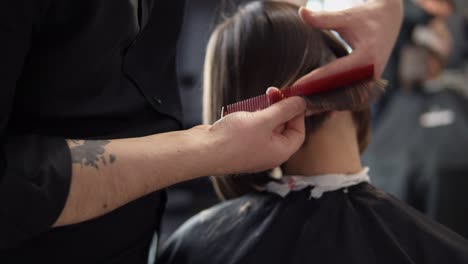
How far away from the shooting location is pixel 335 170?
4.83 feet

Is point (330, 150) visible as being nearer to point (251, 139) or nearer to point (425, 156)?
point (251, 139)

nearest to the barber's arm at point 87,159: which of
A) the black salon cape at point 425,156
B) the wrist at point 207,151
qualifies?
the wrist at point 207,151

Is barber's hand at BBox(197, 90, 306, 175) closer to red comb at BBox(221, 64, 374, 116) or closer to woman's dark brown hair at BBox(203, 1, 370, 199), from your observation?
red comb at BBox(221, 64, 374, 116)

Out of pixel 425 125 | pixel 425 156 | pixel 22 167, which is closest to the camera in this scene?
pixel 22 167

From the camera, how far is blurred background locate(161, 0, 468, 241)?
9.89 ft

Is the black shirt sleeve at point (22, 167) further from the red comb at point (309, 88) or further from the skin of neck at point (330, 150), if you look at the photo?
the skin of neck at point (330, 150)

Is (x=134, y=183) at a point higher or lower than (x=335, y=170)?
higher

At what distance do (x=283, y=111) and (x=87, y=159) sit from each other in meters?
0.42

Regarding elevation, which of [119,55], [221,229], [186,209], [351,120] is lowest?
[186,209]

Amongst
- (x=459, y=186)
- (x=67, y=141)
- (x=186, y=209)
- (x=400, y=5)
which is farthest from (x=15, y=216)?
(x=186, y=209)

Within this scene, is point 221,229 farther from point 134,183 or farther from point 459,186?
point 459,186

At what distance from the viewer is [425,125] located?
332 centimetres

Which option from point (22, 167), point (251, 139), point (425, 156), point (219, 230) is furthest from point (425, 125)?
point (22, 167)

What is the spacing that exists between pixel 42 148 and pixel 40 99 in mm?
165
